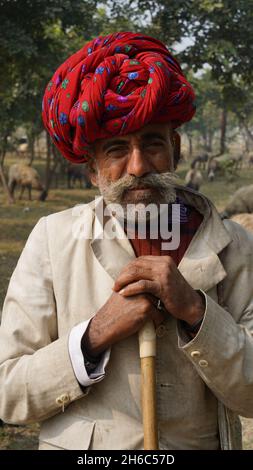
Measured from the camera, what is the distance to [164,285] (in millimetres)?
1728

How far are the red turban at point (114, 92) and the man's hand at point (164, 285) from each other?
0.38 m

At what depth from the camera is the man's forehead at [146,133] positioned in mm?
1873

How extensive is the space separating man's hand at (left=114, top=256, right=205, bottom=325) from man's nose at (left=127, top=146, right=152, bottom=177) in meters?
0.25

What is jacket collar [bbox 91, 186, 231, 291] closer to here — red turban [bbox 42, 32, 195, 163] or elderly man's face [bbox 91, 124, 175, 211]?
elderly man's face [bbox 91, 124, 175, 211]

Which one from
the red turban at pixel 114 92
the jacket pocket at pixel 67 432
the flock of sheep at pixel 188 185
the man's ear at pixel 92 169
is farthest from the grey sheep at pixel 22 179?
the jacket pocket at pixel 67 432

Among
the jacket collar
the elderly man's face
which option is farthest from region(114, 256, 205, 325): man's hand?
the elderly man's face

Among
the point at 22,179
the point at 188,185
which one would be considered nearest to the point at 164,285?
the point at 22,179

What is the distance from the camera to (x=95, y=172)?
6.76 feet

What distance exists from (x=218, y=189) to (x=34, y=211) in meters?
9.62

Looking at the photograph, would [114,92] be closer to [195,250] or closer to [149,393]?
[195,250]

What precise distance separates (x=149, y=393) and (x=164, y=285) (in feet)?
0.95

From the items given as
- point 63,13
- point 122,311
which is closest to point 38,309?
point 122,311

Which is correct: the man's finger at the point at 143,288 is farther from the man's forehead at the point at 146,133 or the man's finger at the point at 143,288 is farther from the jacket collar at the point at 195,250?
the man's forehead at the point at 146,133

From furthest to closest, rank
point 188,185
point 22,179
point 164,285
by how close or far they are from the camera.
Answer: point 188,185
point 22,179
point 164,285
